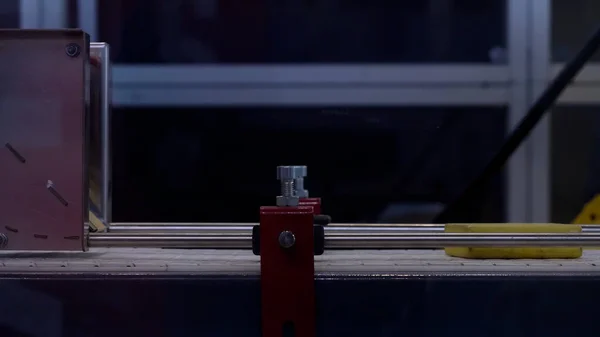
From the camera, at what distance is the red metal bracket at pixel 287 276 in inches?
29.0

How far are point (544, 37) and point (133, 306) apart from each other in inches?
54.1

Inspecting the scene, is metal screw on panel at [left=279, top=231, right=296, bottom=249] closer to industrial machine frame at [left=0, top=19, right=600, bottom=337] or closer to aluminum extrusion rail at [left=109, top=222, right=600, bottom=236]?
industrial machine frame at [left=0, top=19, right=600, bottom=337]

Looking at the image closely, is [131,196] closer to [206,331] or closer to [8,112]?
→ [8,112]

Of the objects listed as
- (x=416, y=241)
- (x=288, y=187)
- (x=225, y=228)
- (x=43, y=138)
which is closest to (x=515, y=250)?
(x=416, y=241)

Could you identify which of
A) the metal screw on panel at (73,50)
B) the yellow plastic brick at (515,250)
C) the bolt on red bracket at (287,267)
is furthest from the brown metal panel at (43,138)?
the yellow plastic brick at (515,250)

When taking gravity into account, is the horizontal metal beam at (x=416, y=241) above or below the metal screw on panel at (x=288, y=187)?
below

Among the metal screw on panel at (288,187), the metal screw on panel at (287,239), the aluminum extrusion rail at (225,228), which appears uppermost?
the metal screw on panel at (288,187)

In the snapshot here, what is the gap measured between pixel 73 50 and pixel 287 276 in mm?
430

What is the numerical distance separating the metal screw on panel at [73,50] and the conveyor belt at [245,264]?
0.94ft

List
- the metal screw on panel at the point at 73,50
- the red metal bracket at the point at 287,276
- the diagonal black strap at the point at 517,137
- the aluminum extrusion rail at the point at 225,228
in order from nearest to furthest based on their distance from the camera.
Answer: the red metal bracket at the point at 287,276 → the metal screw on panel at the point at 73,50 → the aluminum extrusion rail at the point at 225,228 → the diagonal black strap at the point at 517,137

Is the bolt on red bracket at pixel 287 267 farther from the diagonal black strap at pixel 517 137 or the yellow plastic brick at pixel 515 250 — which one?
the diagonal black strap at pixel 517 137

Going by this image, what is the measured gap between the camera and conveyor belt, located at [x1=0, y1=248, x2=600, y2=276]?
2.50ft

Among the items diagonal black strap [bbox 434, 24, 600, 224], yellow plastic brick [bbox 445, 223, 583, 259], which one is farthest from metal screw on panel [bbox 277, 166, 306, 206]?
diagonal black strap [bbox 434, 24, 600, 224]

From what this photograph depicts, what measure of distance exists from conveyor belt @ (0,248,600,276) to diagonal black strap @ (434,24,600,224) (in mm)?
638
